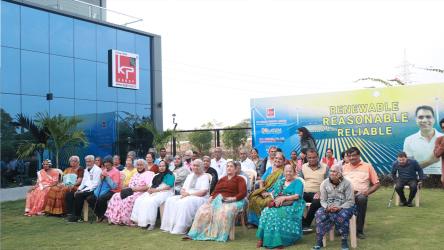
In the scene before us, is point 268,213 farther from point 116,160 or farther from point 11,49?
point 11,49

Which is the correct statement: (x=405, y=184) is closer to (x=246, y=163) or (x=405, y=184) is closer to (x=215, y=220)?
(x=246, y=163)

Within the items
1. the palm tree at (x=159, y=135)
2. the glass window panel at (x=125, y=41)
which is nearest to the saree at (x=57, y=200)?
the palm tree at (x=159, y=135)

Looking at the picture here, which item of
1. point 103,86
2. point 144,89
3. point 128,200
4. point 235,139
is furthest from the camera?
point 235,139

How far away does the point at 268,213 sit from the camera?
16.1 ft

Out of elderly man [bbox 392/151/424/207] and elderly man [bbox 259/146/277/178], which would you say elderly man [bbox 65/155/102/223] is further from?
elderly man [bbox 392/151/424/207]

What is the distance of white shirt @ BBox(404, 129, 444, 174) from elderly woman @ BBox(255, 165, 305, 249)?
5.94m

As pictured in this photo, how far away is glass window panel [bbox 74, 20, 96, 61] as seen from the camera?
12.7m

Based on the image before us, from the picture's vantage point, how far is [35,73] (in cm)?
1136

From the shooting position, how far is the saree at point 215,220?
5.31m

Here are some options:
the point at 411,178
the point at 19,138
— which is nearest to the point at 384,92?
the point at 411,178

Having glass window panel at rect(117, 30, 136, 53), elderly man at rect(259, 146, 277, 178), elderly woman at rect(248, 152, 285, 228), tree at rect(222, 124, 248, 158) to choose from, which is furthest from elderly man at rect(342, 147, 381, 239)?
glass window panel at rect(117, 30, 136, 53)

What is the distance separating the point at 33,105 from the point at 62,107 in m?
0.98

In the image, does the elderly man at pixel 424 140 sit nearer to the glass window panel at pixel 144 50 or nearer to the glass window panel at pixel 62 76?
the glass window panel at pixel 144 50

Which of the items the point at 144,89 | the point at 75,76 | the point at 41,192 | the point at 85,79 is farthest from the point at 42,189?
the point at 144,89
